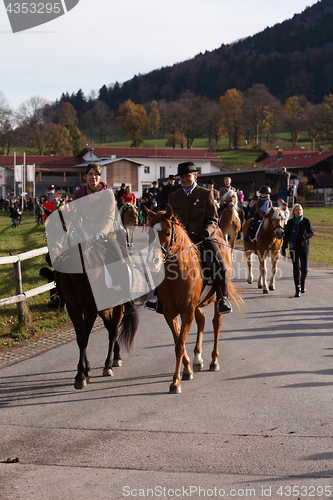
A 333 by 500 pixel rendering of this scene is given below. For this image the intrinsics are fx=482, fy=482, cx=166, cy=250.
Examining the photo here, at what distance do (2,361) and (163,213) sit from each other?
12.9 feet

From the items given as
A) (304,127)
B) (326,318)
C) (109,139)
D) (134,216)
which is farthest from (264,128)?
(326,318)

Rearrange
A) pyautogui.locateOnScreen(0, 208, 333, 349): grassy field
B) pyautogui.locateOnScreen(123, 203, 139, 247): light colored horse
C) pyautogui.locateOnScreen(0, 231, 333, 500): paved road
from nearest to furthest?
pyautogui.locateOnScreen(0, 231, 333, 500): paved road → pyautogui.locateOnScreen(0, 208, 333, 349): grassy field → pyautogui.locateOnScreen(123, 203, 139, 247): light colored horse

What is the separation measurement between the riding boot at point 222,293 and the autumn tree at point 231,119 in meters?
107

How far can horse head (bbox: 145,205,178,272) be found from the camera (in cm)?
580

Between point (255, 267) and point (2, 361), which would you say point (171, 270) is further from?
point (255, 267)

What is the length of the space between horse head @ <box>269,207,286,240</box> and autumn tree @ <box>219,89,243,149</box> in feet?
330

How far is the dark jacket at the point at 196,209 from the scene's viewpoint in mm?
7164

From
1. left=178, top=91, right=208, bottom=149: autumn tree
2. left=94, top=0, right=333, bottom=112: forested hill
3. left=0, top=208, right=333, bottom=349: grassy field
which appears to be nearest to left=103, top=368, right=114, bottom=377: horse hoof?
left=0, top=208, right=333, bottom=349: grassy field

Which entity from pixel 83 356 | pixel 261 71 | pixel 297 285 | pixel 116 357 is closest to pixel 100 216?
pixel 83 356

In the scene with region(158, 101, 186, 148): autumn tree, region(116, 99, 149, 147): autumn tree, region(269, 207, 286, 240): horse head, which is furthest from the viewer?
region(116, 99, 149, 147): autumn tree

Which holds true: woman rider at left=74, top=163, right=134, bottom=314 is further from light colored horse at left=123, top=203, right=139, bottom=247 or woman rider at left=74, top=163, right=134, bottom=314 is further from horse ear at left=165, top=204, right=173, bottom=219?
light colored horse at left=123, top=203, right=139, bottom=247

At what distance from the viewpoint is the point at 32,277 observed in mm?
15531

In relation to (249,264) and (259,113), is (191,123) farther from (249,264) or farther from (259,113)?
(249,264)

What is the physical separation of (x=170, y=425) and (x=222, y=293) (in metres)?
2.53
